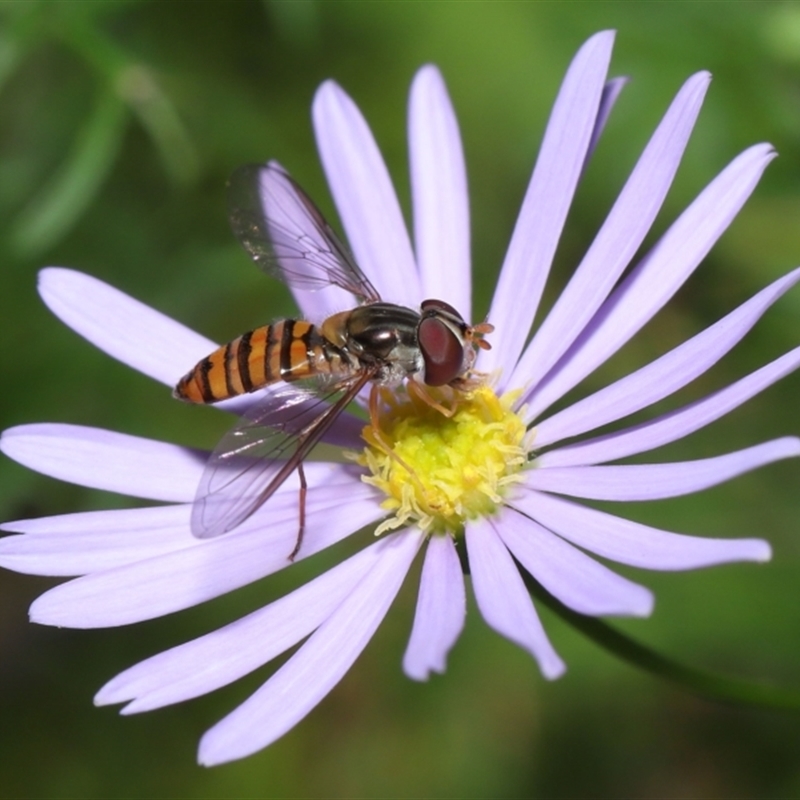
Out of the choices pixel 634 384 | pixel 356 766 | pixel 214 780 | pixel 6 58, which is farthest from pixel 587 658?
pixel 6 58

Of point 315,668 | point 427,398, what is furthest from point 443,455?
point 315,668

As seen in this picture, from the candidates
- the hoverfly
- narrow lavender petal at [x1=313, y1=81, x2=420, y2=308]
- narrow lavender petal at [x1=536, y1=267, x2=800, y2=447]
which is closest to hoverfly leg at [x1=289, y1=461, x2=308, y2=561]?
the hoverfly

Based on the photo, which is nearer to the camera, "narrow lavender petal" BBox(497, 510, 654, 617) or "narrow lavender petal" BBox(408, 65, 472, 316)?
"narrow lavender petal" BBox(497, 510, 654, 617)

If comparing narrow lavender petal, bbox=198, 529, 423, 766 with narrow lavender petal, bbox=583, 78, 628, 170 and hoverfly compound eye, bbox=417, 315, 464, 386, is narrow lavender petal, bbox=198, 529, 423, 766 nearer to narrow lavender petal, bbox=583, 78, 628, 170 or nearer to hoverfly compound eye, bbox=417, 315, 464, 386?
hoverfly compound eye, bbox=417, 315, 464, 386

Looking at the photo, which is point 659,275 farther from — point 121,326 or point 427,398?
point 121,326

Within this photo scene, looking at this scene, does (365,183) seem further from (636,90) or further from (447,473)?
(636,90)
